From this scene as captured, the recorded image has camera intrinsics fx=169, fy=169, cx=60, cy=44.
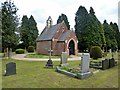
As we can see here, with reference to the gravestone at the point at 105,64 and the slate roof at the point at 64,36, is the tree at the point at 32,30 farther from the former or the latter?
the gravestone at the point at 105,64

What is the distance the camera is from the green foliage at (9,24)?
28823 mm

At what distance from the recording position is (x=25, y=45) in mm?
60781

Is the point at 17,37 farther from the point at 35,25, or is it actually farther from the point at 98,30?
the point at 35,25

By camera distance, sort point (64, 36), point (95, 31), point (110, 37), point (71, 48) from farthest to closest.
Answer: point (110, 37)
point (95, 31)
point (71, 48)
point (64, 36)

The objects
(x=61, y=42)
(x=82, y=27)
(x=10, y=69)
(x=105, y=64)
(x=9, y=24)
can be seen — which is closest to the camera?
(x=10, y=69)

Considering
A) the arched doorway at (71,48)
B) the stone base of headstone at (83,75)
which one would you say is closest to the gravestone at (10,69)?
the stone base of headstone at (83,75)

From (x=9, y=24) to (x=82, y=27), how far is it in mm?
27835

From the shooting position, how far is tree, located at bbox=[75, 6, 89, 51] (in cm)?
4984

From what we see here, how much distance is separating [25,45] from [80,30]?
69.0ft

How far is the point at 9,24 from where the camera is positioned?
1152 inches

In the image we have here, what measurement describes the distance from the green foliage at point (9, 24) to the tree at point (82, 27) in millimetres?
24588

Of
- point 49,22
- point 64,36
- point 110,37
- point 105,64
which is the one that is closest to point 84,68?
point 105,64

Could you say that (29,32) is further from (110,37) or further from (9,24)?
(9,24)

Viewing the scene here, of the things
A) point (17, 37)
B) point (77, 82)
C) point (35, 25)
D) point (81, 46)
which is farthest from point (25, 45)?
point (77, 82)
